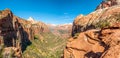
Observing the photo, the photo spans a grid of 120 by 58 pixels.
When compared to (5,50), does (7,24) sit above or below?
above

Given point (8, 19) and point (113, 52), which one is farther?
point (8, 19)

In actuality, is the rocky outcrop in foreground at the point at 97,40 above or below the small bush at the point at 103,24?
below

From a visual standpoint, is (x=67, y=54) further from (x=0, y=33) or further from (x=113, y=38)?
(x=0, y=33)

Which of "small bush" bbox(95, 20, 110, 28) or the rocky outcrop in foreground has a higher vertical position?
"small bush" bbox(95, 20, 110, 28)

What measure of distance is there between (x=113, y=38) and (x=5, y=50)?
110266mm

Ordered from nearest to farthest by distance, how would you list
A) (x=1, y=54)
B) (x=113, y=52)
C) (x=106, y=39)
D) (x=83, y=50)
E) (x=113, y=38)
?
(x=113, y=52) < (x=113, y=38) < (x=106, y=39) < (x=83, y=50) < (x=1, y=54)

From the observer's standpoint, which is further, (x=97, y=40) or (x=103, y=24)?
(x=103, y=24)

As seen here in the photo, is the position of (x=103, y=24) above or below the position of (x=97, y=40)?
above

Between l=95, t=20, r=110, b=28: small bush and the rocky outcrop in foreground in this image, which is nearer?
the rocky outcrop in foreground

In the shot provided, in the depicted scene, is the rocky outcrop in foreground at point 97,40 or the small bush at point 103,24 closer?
the rocky outcrop in foreground at point 97,40

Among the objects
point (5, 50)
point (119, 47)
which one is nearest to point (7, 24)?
point (5, 50)

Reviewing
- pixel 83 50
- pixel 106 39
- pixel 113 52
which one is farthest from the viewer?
pixel 83 50

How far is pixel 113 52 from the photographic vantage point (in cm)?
4875

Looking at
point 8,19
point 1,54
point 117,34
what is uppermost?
point 8,19
